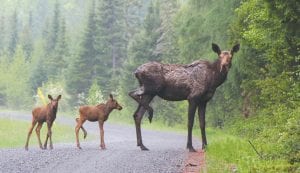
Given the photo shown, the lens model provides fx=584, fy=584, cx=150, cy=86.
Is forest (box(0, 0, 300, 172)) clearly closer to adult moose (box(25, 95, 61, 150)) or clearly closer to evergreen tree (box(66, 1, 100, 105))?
evergreen tree (box(66, 1, 100, 105))

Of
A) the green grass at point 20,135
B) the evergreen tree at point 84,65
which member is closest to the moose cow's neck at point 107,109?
the green grass at point 20,135

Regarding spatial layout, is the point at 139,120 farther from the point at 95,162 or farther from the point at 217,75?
the point at 95,162

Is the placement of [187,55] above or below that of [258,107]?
above

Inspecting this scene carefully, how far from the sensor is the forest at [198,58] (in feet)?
45.3

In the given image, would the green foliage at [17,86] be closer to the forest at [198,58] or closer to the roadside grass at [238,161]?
the forest at [198,58]

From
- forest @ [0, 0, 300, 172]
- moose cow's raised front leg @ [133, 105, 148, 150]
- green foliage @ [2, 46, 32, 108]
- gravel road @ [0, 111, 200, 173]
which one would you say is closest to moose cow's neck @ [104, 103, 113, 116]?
moose cow's raised front leg @ [133, 105, 148, 150]

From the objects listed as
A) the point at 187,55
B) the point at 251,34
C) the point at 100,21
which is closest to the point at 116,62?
the point at 100,21

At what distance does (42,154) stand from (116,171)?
4049mm

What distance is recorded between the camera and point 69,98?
77.0m

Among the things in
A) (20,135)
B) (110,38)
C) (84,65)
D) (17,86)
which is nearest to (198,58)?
(20,135)

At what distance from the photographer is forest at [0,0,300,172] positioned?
13.8 meters

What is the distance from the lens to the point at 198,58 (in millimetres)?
30469

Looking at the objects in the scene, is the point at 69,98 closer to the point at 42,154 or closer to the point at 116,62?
the point at 116,62

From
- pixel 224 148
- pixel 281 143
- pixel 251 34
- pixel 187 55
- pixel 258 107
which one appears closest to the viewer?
pixel 281 143
